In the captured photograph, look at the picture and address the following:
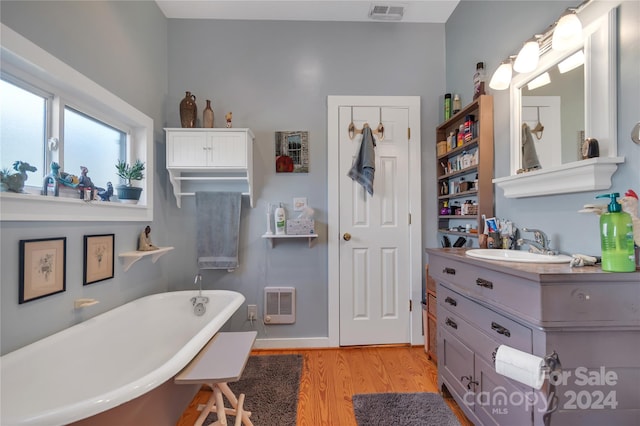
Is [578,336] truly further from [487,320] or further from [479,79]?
[479,79]

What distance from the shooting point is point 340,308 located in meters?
2.45

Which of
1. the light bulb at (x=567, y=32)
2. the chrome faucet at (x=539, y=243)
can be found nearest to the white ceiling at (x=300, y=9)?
the light bulb at (x=567, y=32)

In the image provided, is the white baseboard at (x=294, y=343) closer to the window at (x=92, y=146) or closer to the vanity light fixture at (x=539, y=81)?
the window at (x=92, y=146)

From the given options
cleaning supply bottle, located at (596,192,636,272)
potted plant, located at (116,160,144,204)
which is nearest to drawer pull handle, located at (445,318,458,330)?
cleaning supply bottle, located at (596,192,636,272)

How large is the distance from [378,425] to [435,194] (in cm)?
190

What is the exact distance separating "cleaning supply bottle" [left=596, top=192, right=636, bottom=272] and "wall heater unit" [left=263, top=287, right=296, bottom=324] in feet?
6.75

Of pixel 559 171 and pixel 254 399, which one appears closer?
pixel 559 171

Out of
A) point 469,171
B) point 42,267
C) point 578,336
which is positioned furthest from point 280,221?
point 578,336

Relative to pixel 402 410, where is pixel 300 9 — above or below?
above

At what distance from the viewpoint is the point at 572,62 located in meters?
1.25

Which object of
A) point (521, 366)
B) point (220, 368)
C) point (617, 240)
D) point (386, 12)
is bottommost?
point (220, 368)

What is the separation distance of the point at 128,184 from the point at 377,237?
6.74 ft

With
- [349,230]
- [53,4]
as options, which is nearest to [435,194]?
[349,230]

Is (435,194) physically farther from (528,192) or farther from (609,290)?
(609,290)
